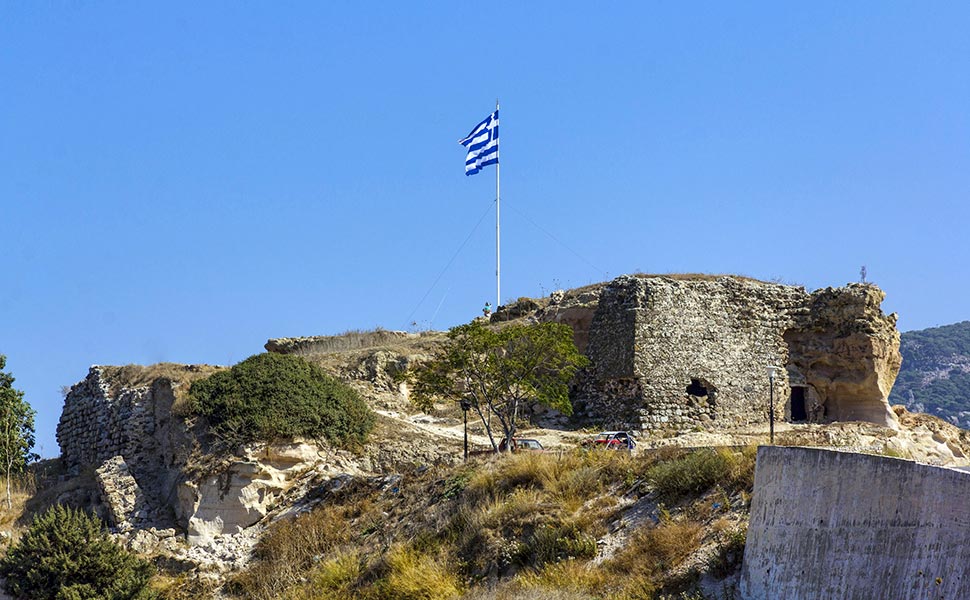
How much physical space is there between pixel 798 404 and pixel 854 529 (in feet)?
67.7

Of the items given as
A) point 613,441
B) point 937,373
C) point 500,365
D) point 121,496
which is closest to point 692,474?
point 613,441

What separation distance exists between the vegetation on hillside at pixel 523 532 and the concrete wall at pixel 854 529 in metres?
1.11

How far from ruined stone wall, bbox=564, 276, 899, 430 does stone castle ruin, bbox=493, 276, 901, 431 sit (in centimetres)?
3

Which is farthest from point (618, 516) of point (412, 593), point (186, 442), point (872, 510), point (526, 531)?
point (186, 442)

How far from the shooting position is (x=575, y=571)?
17.6 m

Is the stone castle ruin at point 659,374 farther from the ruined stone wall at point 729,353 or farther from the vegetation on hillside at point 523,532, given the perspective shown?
the vegetation on hillside at point 523,532

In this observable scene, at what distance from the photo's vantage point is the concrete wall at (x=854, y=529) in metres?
12.5

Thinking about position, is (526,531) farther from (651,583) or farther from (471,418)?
(471,418)

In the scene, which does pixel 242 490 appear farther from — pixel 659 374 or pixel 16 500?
pixel 659 374


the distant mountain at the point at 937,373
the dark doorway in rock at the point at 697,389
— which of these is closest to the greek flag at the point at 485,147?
the dark doorway in rock at the point at 697,389

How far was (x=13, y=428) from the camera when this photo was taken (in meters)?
32.6

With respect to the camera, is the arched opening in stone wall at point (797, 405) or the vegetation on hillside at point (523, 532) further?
the arched opening in stone wall at point (797, 405)

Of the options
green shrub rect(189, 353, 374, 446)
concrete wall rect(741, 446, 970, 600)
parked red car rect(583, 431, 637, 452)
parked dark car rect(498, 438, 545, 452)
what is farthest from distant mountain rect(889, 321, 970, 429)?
concrete wall rect(741, 446, 970, 600)

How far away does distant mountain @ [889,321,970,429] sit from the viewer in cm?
10481
